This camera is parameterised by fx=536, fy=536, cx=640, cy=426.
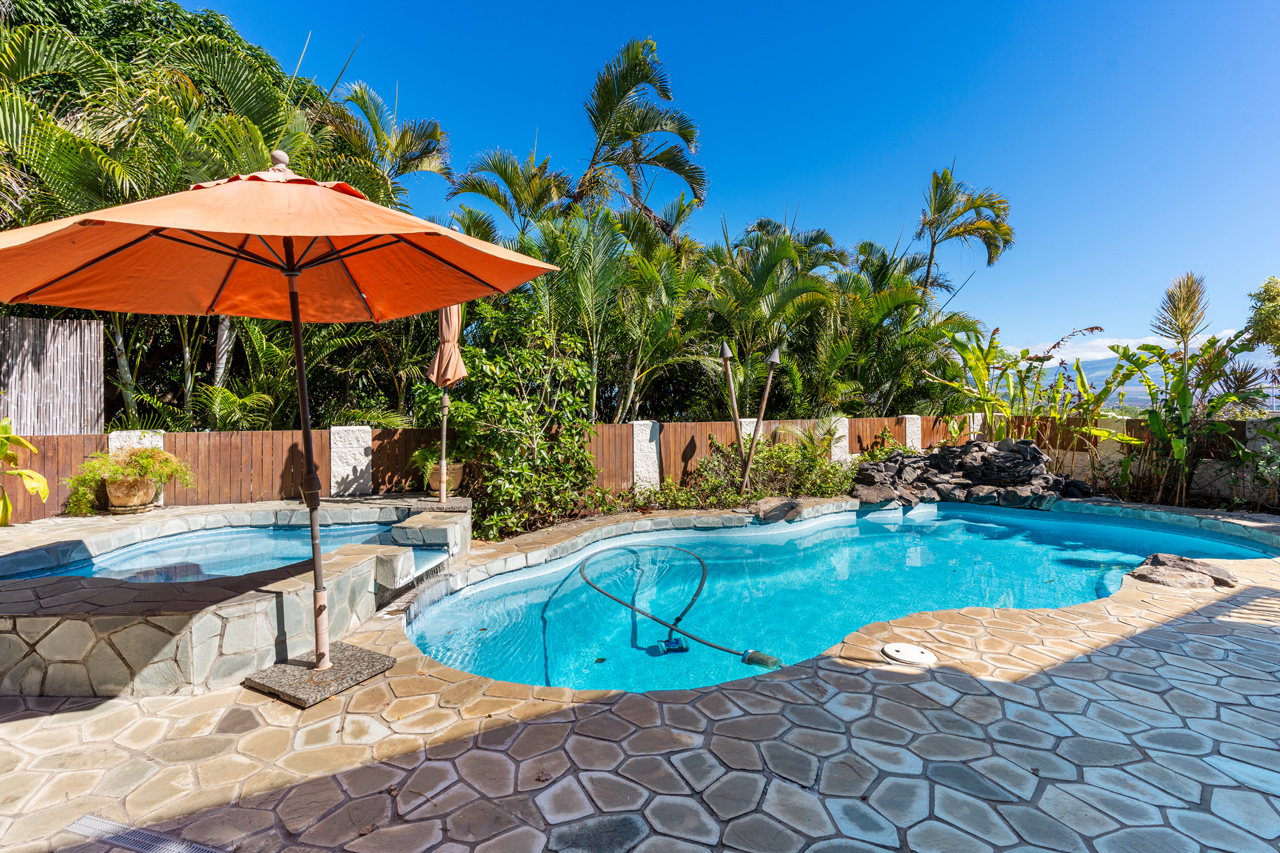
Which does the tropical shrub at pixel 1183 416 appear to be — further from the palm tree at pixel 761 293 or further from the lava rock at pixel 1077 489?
the palm tree at pixel 761 293

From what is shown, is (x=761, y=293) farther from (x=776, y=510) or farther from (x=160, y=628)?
(x=160, y=628)

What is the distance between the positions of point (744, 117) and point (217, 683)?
652 inches

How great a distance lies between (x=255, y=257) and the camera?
9.34ft

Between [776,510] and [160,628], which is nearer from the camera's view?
[160,628]

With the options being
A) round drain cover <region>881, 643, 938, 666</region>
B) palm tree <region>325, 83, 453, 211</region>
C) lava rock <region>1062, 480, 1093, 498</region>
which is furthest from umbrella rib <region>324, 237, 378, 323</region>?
lava rock <region>1062, 480, 1093, 498</region>

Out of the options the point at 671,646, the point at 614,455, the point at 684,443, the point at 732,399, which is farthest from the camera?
the point at 684,443

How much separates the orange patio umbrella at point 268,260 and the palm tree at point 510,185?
258 inches

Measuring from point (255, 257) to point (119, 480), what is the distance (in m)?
5.90

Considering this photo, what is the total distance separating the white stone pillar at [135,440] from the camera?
7.07m

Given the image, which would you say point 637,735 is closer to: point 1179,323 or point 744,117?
point 1179,323

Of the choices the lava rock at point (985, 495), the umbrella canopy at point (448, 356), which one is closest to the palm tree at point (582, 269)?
the umbrella canopy at point (448, 356)

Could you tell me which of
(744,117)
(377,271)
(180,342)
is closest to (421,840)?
(377,271)

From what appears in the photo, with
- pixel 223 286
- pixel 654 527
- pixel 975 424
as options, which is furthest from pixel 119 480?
pixel 975 424

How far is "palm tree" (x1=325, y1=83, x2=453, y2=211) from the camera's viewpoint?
10.1 m
